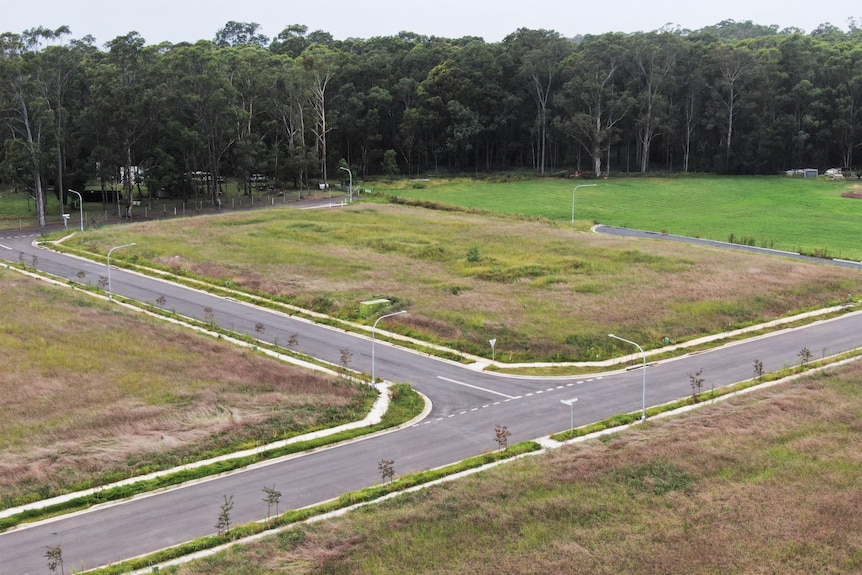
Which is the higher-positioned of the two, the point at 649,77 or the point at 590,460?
the point at 649,77

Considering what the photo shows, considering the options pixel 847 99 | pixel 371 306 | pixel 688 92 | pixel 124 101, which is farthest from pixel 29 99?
pixel 847 99

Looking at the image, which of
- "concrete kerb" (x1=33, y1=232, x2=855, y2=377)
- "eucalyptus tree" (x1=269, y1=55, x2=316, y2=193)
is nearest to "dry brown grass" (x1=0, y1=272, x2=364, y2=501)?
"concrete kerb" (x1=33, y1=232, x2=855, y2=377)

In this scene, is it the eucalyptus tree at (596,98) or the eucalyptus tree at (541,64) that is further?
the eucalyptus tree at (541,64)

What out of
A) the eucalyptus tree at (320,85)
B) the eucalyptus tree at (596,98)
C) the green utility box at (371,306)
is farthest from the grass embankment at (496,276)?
the eucalyptus tree at (596,98)

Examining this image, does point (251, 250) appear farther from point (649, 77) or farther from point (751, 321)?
point (649, 77)

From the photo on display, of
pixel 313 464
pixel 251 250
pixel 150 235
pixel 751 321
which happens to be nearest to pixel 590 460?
pixel 313 464

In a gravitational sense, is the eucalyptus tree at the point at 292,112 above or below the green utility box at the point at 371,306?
above

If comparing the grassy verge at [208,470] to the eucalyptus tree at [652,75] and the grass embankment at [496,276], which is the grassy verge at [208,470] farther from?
the eucalyptus tree at [652,75]
